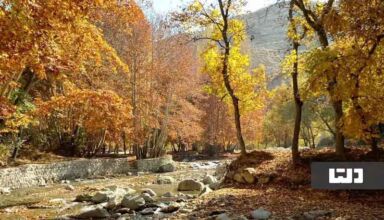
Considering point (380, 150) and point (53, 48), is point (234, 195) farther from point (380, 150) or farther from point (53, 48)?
point (53, 48)

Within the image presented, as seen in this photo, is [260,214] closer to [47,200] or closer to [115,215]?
[115,215]

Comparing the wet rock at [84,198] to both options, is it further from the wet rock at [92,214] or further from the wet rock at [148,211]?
the wet rock at [148,211]

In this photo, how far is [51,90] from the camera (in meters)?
26.7

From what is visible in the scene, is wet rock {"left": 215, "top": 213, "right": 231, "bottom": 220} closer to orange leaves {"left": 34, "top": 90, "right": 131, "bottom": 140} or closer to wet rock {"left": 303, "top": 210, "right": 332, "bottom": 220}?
wet rock {"left": 303, "top": 210, "right": 332, "bottom": 220}

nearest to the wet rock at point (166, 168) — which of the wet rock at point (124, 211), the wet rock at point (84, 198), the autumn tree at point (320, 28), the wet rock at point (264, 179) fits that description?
the wet rock at point (84, 198)

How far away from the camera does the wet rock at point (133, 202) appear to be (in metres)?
12.3

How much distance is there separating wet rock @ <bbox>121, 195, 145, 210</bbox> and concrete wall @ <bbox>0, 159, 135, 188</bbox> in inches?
321

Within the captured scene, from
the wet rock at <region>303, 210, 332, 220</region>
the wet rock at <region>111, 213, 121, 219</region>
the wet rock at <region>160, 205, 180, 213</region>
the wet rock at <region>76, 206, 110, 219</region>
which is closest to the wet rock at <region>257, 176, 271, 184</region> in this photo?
the wet rock at <region>160, 205, 180, 213</region>

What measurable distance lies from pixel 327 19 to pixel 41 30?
5.17 meters

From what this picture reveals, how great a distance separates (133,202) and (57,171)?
→ 10543 mm

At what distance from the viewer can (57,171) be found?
2162 cm

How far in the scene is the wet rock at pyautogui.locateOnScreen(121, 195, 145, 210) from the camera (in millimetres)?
12281

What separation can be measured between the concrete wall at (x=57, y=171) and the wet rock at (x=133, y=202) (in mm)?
8141

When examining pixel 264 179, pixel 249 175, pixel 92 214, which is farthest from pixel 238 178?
pixel 92 214
